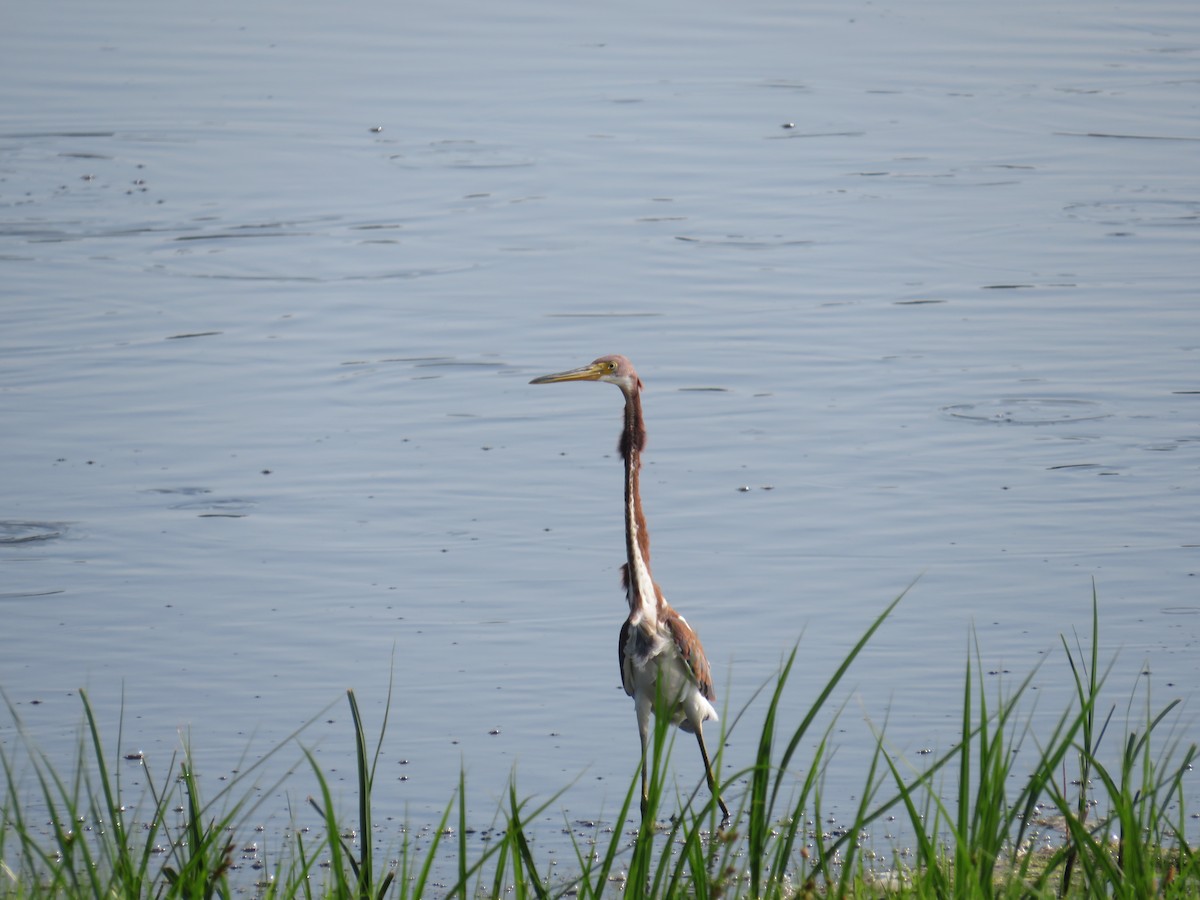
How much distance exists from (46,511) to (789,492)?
11.6 feet

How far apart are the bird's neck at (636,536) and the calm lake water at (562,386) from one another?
23.5 inches

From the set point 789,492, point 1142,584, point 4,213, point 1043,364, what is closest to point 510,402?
point 789,492

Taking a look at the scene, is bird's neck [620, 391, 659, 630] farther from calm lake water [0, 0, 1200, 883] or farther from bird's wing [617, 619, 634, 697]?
calm lake water [0, 0, 1200, 883]

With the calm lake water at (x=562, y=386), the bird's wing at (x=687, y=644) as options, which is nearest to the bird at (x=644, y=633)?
the bird's wing at (x=687, y=644)

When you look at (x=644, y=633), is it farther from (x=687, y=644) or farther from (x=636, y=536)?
(x=636, y=536)

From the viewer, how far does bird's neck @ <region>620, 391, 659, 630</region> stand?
6516 millimetres

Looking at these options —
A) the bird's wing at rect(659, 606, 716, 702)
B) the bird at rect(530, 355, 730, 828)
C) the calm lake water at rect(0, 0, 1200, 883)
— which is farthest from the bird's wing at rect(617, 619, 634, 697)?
the calm lake water at rect(0, 0, 1200, 883)

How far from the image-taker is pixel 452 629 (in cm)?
791

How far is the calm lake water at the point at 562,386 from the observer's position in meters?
7.40

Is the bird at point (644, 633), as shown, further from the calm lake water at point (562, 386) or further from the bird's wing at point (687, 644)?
the calm lake water at point (562, 386)

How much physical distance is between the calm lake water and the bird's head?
Answer: 1209 millimetres

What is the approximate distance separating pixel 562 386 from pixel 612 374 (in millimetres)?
4907

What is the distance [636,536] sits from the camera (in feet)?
21.5

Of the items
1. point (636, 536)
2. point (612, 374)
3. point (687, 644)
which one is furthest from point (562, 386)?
point (687, 644)
